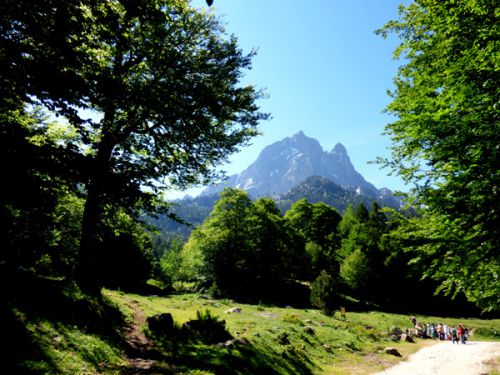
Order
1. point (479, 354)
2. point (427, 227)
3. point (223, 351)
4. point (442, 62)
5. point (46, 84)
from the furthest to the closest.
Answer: point (479, 354), point (223, 351), point (427, 227), point (442, 62), point (46, 84)

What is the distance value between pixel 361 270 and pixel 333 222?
2084 centimetres

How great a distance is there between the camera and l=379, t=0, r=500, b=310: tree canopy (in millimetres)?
7734

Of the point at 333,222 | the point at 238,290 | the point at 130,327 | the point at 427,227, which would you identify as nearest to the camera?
the point at 427,227

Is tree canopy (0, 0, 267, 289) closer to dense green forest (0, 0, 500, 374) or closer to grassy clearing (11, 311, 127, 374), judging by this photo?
dense green forest (0, 0, 500, 374)

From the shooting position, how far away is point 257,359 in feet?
41.6

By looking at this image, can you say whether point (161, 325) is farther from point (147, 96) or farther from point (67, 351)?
point (147, 96)

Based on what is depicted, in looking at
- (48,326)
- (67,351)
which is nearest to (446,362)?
(67,351)

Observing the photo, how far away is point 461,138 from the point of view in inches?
309

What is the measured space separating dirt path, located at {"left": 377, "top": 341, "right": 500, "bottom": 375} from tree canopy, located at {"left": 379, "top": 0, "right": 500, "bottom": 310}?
10008 mm

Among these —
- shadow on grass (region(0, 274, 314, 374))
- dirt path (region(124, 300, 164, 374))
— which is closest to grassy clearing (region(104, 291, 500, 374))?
shadow on grass (region(0, 274, 314, 374))

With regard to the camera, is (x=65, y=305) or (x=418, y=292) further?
(x=418, y=292)

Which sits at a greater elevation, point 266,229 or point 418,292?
point 266,229

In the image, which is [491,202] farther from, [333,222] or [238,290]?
[333,222]

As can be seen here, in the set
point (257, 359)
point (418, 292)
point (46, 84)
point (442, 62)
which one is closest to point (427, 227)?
point (442, 62)
